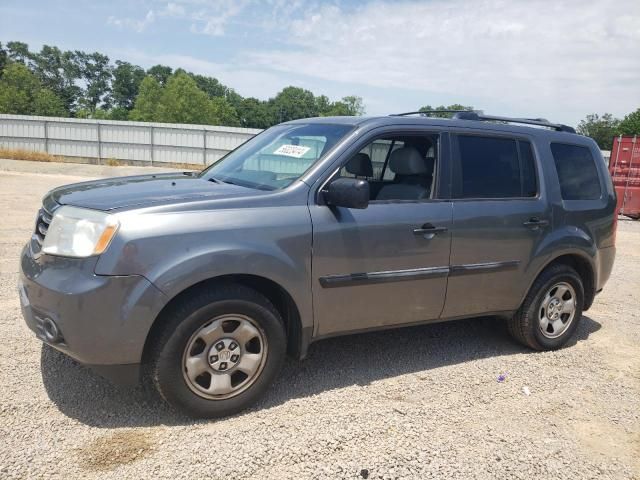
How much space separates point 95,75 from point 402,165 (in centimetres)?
14629

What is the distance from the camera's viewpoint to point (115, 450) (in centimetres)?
282

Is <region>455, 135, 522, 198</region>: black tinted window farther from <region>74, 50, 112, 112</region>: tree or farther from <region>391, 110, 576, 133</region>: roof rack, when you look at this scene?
<region>74, 50, 112, 112</region>: tree

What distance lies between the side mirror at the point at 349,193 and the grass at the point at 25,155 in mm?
26952

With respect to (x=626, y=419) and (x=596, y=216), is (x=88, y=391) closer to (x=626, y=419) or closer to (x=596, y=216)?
(x=626, y=419)

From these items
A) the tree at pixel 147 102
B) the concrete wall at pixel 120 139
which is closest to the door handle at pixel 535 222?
the concrete wall at pixel 120 139

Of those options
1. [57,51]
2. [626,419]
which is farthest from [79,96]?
[626,419]

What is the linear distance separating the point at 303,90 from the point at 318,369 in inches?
4966

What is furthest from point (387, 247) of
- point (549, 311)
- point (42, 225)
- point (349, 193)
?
point (42, 225)

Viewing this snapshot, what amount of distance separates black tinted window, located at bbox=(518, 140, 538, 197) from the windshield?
1.60 metres

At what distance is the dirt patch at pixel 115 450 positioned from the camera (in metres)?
2.71

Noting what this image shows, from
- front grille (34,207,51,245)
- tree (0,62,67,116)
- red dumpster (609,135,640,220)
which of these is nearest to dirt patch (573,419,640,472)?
front grille (34,207,51,245)

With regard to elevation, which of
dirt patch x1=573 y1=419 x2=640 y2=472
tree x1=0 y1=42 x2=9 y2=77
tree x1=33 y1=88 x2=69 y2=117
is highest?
tree x1=0 y1=42 x2=9 y2=77

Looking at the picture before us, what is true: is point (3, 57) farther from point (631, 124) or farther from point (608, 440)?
point (608, 440)

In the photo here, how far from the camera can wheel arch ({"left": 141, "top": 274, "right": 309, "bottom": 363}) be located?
3.00 meters
